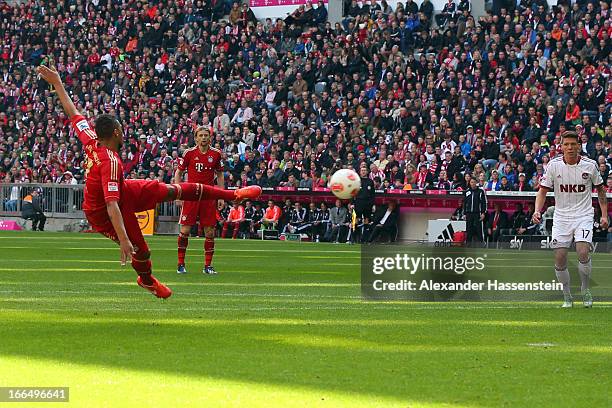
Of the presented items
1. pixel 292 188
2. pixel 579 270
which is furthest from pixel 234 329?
pixel 292 188

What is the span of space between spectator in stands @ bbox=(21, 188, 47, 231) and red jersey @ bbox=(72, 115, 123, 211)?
2971cm

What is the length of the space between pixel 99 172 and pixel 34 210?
30.6 m

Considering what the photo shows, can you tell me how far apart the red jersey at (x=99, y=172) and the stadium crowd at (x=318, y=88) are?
798 inches

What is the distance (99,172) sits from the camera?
1190 centimetres

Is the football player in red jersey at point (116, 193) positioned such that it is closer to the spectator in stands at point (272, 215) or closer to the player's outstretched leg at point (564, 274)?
the player's outstretched leg at point (564, 274)

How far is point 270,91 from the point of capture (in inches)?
1649

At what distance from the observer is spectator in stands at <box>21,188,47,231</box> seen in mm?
A: 41344

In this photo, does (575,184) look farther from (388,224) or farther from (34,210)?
(34,210)

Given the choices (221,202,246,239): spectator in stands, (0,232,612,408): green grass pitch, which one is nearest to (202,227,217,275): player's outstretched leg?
(0,232,612,408): green grass pitch

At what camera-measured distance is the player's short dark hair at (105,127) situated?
38.7 ft

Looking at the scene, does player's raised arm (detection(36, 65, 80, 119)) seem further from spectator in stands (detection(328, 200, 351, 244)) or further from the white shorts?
spectator in stands (detection(328, 200, 351, 244))

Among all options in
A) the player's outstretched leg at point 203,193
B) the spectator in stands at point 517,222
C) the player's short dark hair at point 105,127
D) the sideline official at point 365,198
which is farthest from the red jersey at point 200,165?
the spectator in stands at point 517,222

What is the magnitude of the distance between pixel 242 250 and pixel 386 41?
44.1ft

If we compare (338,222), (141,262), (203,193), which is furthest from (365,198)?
(141,262)
